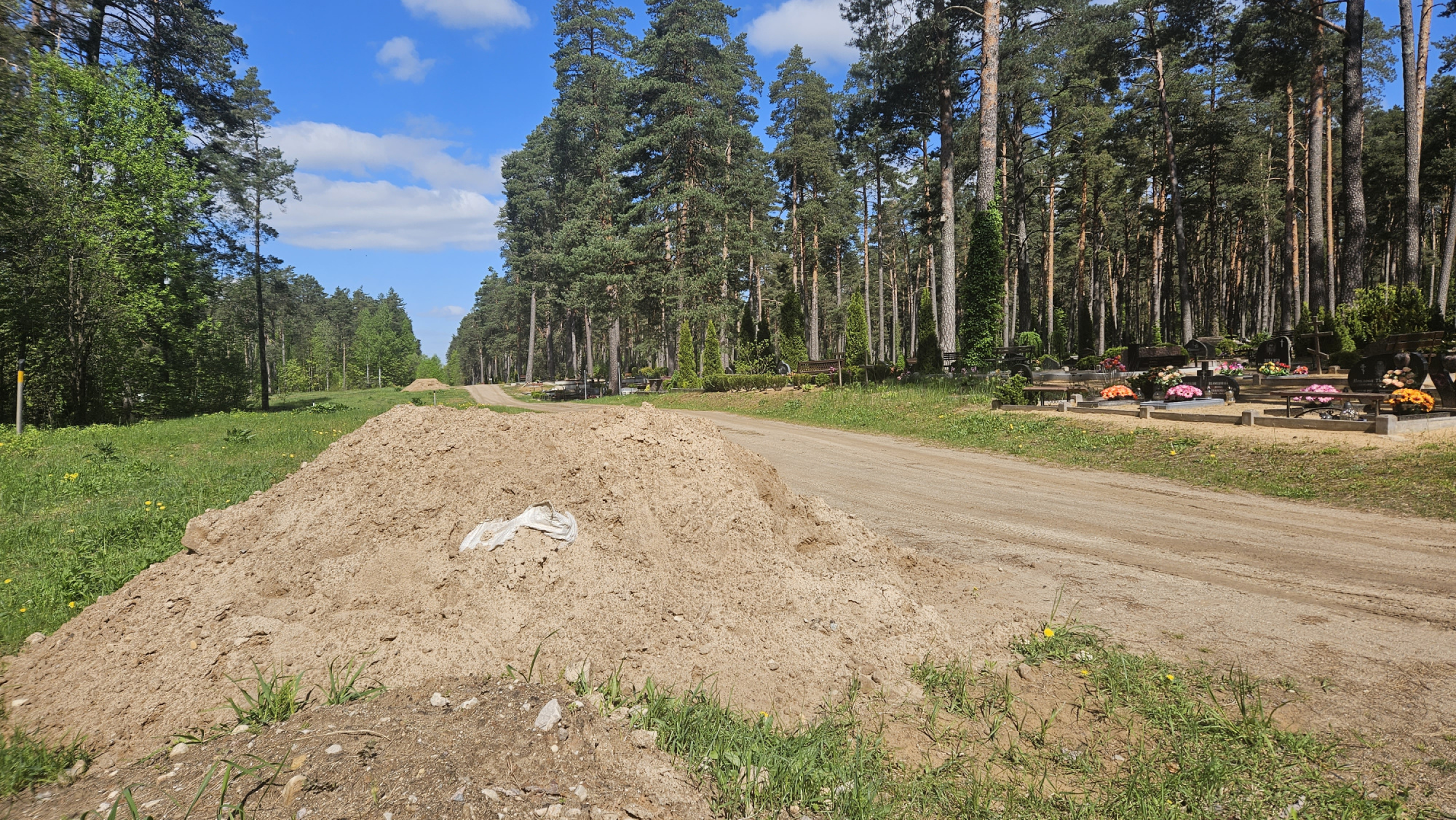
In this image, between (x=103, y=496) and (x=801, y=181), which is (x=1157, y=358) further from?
(x=801, y=181)

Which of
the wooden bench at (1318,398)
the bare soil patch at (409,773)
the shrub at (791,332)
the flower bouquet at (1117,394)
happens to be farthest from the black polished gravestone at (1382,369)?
the shrub at (791,332)

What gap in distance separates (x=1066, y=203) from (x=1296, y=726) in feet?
127

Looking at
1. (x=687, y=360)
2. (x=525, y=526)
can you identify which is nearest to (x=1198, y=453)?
(x=525, y=526)

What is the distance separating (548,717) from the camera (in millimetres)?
2623

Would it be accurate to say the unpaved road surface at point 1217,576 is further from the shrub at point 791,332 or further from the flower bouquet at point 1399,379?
the shrub at point 791,332

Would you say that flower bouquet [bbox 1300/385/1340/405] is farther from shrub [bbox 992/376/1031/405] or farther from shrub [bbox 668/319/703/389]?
shrub [bbox 668/319/703/389]

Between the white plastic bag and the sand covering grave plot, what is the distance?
7cm

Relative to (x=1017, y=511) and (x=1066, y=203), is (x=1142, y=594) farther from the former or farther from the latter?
(x=1066, y=203)

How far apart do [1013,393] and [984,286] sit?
6.24 m

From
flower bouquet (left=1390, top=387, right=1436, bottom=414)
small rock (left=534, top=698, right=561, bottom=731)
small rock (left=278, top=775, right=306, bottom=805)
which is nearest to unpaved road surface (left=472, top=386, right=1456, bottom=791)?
small rock (left=534, top=698, right=561, bottom=731)

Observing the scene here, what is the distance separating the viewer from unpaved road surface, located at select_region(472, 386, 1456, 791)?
3330mm

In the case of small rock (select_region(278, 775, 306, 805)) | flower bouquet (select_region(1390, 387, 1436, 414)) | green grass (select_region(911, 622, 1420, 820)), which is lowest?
green grass (select_region(911, 622, 1420, 820))

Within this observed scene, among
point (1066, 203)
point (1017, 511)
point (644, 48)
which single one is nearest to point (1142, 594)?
point (1017, 511)

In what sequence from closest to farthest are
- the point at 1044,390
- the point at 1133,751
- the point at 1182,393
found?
the point at 1133,751 → the point at 1182,393 → the point at 1044,390
